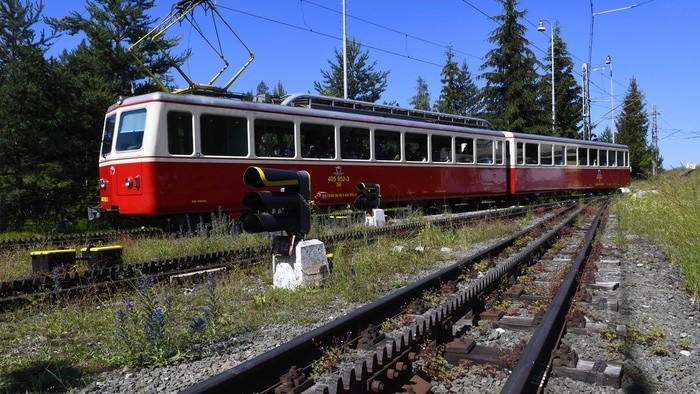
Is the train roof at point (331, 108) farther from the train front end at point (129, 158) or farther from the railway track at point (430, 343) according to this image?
the railway track at point (430, 343)

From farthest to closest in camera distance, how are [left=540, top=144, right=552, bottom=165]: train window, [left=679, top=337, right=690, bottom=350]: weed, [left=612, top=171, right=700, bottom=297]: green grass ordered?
[left=540, top=144, right=552, bottom=165]: train window, [left=612, top=171, right=700, bottom=297]: green grass, [left=679, top=337, right=690, bottom=350]: weed

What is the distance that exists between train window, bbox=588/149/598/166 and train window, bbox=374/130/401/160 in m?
14.7

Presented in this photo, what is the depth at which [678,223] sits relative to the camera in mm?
8164

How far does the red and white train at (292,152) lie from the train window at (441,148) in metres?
0.03

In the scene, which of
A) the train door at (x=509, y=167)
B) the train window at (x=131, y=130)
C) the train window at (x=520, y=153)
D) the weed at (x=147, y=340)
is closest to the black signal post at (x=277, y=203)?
the weed at (x=147, y=340)

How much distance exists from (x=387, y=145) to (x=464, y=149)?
403cm

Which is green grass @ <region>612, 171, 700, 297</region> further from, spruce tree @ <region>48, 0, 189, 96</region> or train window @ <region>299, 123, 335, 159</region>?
spruce tree @ <region>48, 0, 189, 96</region>

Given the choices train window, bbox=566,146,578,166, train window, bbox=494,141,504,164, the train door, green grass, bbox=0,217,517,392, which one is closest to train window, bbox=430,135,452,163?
train window, bbox=494,141,504,164

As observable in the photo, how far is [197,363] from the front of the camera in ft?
12.9

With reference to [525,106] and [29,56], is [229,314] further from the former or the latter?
[525,106]

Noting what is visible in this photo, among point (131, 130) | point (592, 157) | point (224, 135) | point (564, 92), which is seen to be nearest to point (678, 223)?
point (224, 135)

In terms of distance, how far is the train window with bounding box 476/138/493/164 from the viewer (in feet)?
62.2

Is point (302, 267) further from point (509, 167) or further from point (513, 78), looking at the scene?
point (513, 78)

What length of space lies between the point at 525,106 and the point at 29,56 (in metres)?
35.6
